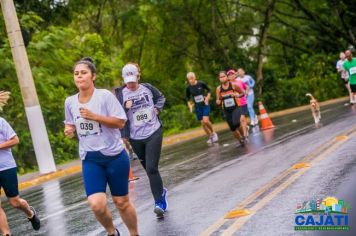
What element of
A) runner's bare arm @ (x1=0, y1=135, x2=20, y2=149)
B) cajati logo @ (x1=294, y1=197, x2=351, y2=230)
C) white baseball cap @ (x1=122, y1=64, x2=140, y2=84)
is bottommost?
cajati logo @ (x1=294, y1=197, x2=351, y2=230)

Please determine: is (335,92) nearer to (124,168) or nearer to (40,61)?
(40,61)

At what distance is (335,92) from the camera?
121 ft

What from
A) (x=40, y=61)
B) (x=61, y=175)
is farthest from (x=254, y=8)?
(x=61, y=175)

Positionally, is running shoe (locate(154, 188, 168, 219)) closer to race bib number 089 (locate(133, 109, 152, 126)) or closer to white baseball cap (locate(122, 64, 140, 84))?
race bib number 089 (locate(133, 109, 152, 126))

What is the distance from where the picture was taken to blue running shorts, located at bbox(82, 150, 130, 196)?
6.64m

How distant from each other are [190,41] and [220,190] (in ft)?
86.3

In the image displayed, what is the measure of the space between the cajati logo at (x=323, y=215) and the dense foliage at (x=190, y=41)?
16.6 meters

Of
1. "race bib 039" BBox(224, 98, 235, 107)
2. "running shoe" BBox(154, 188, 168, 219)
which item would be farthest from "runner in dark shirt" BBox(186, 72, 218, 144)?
"running shoe" BBox(154, 188, 168, 219)

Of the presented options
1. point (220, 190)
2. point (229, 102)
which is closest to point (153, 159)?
point (220, 190)

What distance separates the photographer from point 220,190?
10.1m

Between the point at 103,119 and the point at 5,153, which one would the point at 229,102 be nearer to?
the point at 5,153

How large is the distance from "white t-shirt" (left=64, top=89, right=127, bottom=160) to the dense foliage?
55.4 ft

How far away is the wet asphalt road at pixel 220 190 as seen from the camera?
790 centimetres

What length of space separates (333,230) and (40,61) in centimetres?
1809
